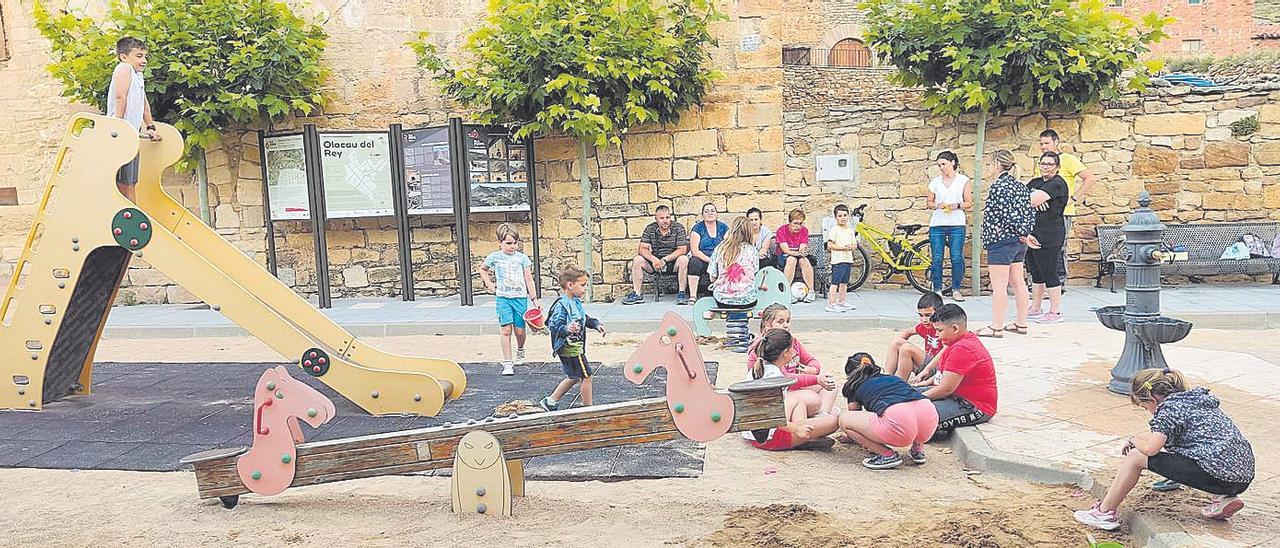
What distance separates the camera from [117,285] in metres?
6.68

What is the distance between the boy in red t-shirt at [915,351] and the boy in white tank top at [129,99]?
502 cm

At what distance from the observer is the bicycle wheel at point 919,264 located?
10.7 m

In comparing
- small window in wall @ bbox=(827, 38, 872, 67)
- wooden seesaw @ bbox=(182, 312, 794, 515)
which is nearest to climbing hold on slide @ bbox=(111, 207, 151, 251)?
wooden seesaw @ bbox=(182, 312, 794, 515)

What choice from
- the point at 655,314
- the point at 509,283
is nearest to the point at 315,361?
the point at 509,283

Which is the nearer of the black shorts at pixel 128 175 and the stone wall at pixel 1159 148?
the black shorts at pixel 128 175

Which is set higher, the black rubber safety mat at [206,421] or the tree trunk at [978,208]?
the tree trunk at [978,208]

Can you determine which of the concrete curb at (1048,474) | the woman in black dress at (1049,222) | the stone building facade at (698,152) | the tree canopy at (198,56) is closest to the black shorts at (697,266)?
the stone building facade at (698,152)

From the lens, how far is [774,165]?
1094 centimetres

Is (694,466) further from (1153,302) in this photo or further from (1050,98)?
(1050,98)

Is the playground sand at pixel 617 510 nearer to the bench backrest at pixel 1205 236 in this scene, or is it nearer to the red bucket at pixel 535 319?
the red bucket at pixel 535 319

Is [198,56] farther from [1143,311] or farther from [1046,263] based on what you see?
[1143,311]

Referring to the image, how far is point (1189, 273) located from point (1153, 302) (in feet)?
19.3

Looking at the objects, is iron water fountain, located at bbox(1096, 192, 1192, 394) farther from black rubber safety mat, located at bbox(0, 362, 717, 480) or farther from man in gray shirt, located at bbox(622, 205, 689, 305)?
man in gray shirt, located at bbox(622, 205, 689, 305)

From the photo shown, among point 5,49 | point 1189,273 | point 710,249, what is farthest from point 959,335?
point 5,49
